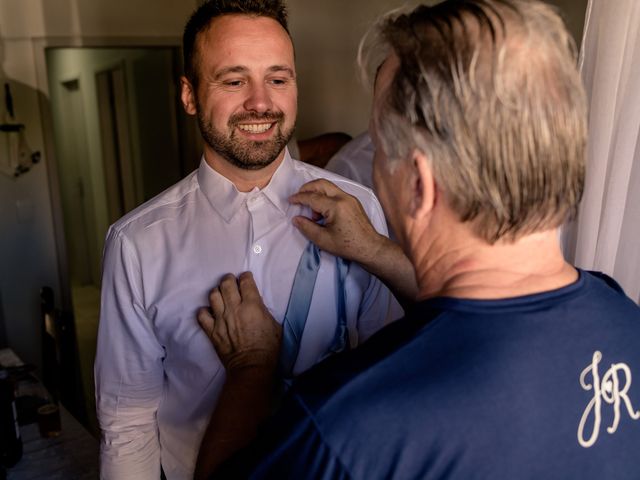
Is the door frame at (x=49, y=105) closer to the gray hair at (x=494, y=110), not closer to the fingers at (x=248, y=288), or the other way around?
the fingers at (x=248, y=288)

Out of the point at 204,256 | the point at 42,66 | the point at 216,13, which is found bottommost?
the point at 204,256

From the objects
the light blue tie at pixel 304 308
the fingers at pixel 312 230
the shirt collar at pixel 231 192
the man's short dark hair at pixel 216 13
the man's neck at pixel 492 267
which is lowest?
the light blue tie at pixel 304 308

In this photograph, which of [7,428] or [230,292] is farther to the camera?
[7,428]

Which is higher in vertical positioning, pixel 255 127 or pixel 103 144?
pixel 255 127

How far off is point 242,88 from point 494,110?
2.33 feet

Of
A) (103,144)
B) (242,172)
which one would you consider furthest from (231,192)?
(103,144)

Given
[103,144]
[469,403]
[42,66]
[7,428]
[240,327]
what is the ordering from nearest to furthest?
[469,403], [240,327], [7,428], [42,66], [103,144]

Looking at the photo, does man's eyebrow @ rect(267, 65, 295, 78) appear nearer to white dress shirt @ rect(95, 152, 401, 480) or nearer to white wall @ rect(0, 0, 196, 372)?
white dress shirt @ rect(95, 152, 401, 480)

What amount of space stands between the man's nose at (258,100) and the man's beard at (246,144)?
1 centimetres

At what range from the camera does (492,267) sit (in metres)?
0.67

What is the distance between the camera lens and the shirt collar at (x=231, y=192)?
4.08 feet

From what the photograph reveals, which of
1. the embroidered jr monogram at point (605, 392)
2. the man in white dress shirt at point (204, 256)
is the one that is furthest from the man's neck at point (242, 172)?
the embroidered jr monogram at point (605, 392)

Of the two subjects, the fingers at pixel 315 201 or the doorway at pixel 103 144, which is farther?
the doorway at pixel 103 144

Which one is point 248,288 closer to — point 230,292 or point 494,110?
point 230,292
